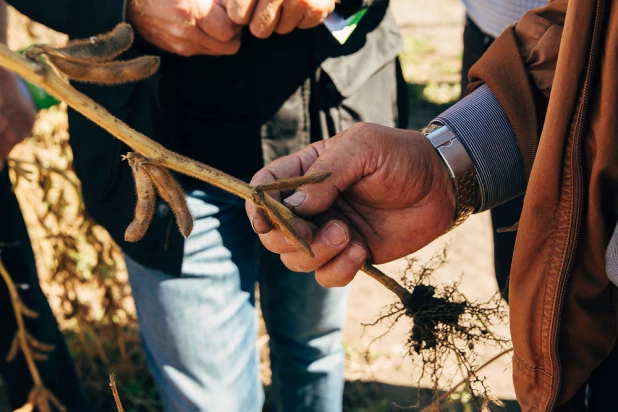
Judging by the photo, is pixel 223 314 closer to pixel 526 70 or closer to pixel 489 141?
pixel 489 141

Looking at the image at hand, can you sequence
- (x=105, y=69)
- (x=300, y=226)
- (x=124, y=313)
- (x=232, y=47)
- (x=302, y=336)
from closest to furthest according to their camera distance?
(x=105, y=69) → (x=300, y=226) → (x=232, y=47) → (x=302, y=336) → (x=124, y=313)

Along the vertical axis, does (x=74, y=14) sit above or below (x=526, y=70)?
above

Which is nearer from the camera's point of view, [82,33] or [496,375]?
[82,33]

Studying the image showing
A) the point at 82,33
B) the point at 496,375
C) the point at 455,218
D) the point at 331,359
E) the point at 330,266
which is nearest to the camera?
the point at 330,266

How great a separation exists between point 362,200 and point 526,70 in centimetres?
41

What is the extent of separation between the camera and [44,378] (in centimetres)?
202

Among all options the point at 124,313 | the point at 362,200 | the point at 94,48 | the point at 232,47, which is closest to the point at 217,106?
the point at 232,47

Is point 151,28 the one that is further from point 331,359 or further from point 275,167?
point 331,359

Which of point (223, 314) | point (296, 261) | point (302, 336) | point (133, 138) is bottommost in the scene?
point (302, 336)

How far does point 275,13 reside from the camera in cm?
133

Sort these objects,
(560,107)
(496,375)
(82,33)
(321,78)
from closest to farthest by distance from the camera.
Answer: (560,107) → (82,33) → (321,78) → (496,375)

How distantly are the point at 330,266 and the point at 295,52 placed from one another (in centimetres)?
59

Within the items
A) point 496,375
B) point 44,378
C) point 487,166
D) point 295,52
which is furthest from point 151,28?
point 496,375

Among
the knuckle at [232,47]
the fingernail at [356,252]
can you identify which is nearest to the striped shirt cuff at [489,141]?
the fingernail at [356,252]
